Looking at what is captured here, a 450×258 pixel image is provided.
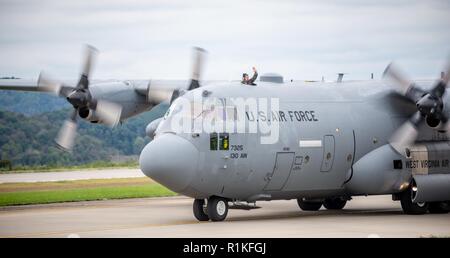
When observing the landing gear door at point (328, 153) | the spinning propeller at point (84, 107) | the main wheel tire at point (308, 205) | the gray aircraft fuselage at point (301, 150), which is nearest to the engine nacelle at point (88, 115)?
the spinning propeller at point (84, 107)

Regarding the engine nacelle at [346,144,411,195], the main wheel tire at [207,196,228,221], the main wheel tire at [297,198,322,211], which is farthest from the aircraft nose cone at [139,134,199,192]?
the main wheel tire at [297,198,322,211]

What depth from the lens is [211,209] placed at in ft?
85.6

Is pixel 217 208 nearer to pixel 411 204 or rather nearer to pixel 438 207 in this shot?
pixel 411 204

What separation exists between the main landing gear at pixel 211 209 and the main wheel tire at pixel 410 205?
6110 mm

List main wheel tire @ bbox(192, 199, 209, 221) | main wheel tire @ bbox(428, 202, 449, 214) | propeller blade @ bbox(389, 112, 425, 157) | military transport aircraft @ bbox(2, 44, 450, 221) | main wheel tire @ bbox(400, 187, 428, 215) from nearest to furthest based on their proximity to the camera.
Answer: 1. military transport aircraft @ bbox(2, 44, 450, 221)
2. main wheel tire @ bbox(192, 199, 209, 221)
3. propeller blade @ bbox(389, 112, 425, 157)
4. main wheel tire @ bbox(400, 187, 428, 215)
5. main wheel tire @ bbox(428, 202, 449, 214)

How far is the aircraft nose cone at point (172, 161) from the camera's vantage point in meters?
24.9

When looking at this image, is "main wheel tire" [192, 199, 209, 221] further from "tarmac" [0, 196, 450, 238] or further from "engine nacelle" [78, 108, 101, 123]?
"engine nacelle" [78, 108, 101, 123]

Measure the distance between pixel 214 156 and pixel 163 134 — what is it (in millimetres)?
1523

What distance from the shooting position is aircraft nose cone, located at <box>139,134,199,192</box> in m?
24.9

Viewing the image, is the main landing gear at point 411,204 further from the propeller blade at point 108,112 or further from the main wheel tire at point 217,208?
the propeller blade at point 108,112

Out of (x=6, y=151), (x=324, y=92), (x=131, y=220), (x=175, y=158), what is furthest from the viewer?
(x=6, y=151)

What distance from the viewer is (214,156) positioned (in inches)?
1011
